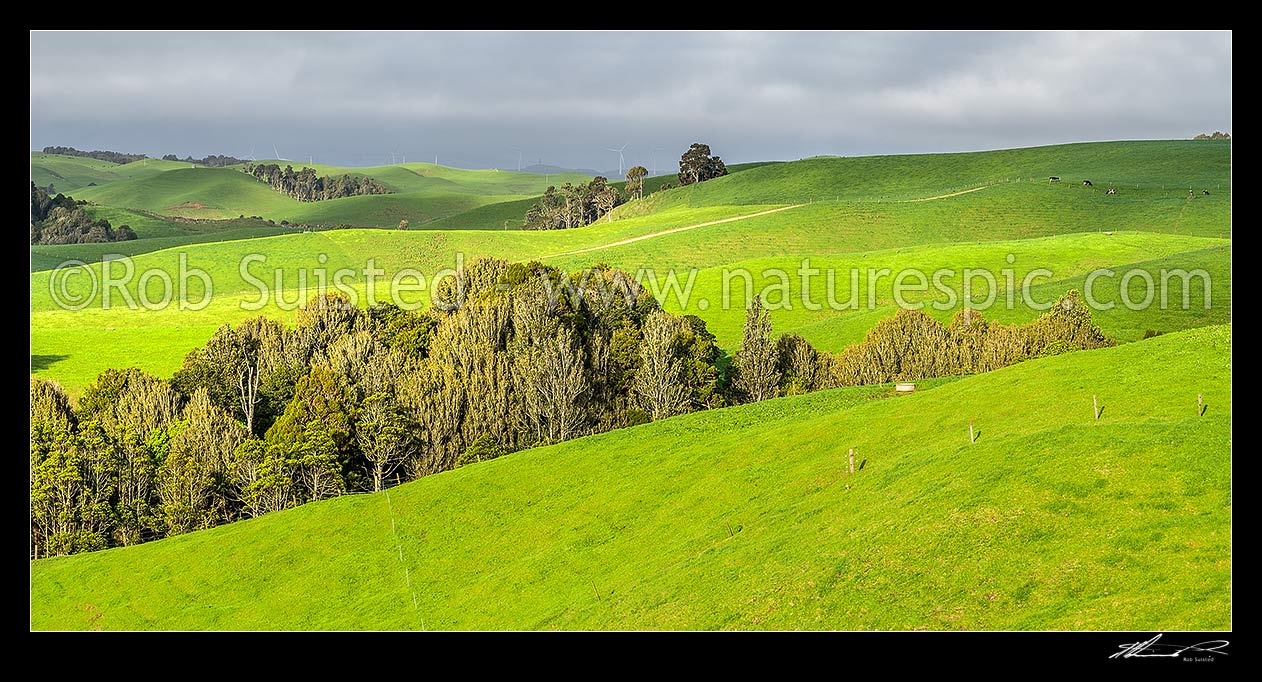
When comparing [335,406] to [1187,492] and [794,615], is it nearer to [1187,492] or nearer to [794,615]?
[794,615]

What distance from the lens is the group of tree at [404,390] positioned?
226ft

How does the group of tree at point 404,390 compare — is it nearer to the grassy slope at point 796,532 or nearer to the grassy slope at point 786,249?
the grassy slope at point 796,532

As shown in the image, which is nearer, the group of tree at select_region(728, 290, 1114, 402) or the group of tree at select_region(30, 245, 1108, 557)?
the group of tree at select_region(30, 245, 1108, 557)

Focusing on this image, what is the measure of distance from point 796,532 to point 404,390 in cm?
4394

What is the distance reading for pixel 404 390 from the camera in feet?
259

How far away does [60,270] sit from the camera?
561 feet

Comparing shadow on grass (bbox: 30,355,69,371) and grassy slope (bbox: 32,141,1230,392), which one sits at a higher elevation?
grassy slope (bbox: 32,141,1230,392)

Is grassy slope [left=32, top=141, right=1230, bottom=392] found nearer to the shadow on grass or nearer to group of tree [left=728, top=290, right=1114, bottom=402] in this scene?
the shadow on grass
